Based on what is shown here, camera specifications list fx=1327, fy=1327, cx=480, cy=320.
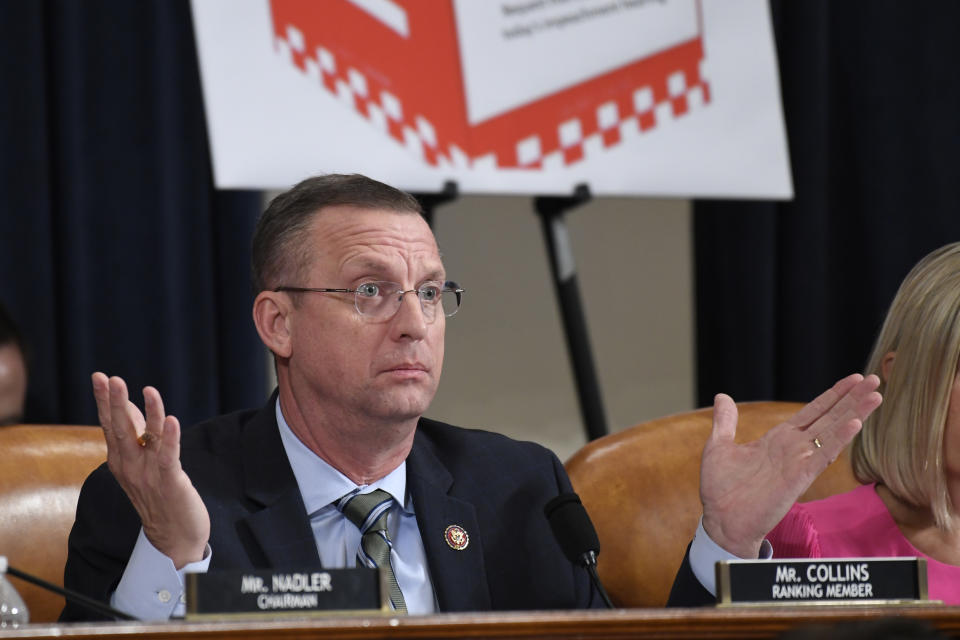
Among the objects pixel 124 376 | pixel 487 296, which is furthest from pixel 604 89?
pixel 124 376

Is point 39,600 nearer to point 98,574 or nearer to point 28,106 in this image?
point 98,574

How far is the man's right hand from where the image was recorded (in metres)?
1.67

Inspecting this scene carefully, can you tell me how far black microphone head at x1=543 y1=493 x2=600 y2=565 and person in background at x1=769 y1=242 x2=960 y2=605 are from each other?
471mm

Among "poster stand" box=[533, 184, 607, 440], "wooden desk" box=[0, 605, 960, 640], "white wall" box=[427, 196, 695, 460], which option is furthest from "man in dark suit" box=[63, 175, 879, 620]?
"white wall" box=[427, 196, 695, 460]

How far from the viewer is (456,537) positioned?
2.05m

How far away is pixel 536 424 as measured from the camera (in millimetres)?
3998

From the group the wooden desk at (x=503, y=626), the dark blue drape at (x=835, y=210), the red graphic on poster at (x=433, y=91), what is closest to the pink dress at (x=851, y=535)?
the wooden desk at (x=503, y=626)

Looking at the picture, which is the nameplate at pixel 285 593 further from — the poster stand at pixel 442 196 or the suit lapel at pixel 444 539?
the poster stand at pixel 442 196

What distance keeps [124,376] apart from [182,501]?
1584 millimetres

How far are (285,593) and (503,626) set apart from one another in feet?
0.87

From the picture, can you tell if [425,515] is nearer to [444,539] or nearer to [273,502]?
[444,539]

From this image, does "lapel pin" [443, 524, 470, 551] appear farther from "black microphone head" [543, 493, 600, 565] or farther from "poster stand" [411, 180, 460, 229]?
"poster stand" [411, 180, 460, 229]

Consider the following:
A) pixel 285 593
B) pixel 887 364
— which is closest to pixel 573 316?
pixel 887 364

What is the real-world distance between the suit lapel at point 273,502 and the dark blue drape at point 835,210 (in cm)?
196
